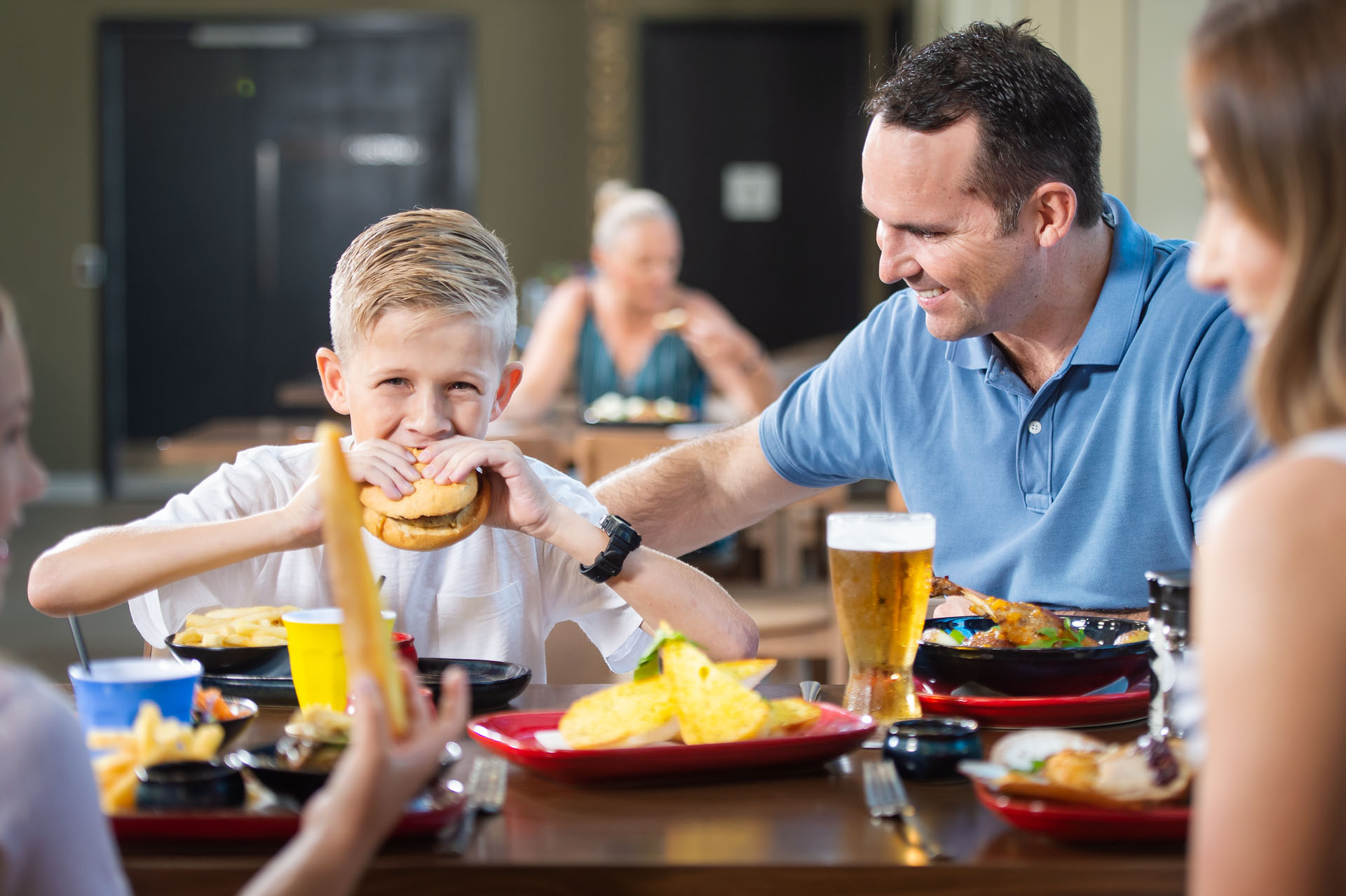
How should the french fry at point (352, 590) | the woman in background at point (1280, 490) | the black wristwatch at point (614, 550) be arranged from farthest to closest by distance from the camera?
the black wristwatch at point (614, 550) → the french fry at point (352, 590) → the woman in background at point (1280, 490)

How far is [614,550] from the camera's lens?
5.07 ft

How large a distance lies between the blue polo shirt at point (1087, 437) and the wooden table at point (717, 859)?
831 millimetres

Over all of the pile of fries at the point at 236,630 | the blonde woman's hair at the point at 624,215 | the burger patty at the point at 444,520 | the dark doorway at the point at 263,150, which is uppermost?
the dark doorway at the point at 263,150

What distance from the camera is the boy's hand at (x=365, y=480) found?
1436 millimetres

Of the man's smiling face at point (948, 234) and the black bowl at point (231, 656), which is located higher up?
the man's smiling face at point (948, 234)

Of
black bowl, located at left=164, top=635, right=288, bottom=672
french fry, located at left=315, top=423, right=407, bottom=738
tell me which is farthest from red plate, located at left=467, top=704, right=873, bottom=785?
black bowl, located at left=164, top=635, right=288, bottom=672

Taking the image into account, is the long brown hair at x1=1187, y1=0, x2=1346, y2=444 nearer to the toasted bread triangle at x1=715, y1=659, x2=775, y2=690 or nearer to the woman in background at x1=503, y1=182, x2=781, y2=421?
the toasted bread triangle at x1=715, y1=659, x2=775, y2=690

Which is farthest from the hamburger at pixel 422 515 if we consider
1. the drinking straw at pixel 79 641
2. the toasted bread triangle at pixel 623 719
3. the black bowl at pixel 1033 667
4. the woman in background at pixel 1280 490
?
the woman in background at pixel 1280 490

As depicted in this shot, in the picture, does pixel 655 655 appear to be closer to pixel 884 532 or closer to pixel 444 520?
pixel 884 532

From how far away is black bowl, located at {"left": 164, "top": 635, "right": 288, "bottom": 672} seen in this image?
1324mm

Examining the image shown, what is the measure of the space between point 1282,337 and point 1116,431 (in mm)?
1017

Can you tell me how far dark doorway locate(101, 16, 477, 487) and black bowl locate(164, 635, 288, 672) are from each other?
24.0 feet

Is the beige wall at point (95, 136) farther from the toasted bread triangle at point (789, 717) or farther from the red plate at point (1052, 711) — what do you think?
the toasted bread triangle at point (789, 717)

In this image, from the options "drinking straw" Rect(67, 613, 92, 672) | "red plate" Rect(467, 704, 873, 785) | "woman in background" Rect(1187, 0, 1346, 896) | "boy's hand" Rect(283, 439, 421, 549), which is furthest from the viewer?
"boy's hand" Rect(283, 439, 421, 549)
